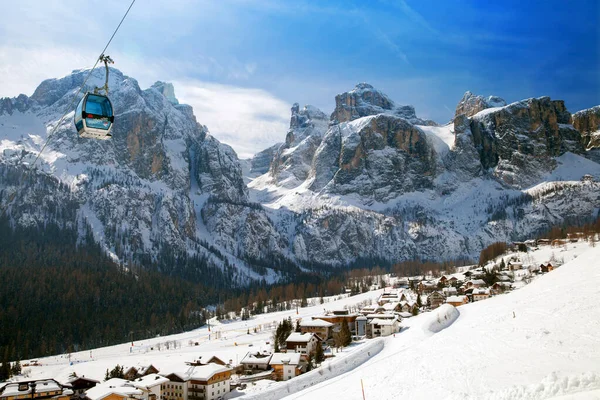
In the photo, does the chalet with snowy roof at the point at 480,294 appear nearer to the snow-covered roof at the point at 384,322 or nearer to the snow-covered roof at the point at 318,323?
the snow-covered roof at the point at 384,322

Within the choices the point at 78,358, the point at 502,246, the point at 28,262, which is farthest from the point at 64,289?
the point at 502,246

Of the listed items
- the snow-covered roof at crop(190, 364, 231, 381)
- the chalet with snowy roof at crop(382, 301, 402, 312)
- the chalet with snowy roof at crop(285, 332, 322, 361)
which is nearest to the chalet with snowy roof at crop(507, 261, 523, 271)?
the chalet with snowy roof at crop(382, 301, 402, 312)

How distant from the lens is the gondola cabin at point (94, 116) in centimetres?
2045

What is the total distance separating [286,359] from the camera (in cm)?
4962

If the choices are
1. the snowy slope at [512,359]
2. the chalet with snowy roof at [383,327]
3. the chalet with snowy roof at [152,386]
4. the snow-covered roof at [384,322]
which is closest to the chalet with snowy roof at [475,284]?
the snow-covered roof at [384,322]

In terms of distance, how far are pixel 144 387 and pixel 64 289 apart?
8534cm

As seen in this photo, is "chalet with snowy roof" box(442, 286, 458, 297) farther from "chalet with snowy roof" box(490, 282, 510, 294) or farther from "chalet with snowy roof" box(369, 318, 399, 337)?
"chalet with snowy roof" box(369, 318, 399, 337)

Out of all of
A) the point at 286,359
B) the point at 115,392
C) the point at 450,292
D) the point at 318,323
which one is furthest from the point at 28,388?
the point at 450,292

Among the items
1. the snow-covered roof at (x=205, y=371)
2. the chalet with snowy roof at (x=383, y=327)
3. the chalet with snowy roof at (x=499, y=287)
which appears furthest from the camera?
the chalet with snowy roof at (x=499, y=287)

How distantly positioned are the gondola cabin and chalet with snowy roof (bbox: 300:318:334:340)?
171 feet

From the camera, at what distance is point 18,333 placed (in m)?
90.2

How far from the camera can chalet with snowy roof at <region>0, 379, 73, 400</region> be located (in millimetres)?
38188

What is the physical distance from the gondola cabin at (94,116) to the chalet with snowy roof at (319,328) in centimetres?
5218

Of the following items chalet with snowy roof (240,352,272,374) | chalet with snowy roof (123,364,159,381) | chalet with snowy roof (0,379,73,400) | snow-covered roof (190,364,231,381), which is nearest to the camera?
chalet with snowy roof (0,379,73,400)
